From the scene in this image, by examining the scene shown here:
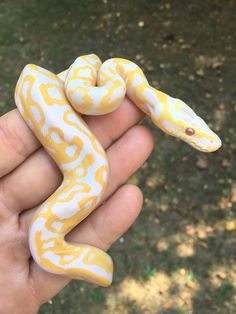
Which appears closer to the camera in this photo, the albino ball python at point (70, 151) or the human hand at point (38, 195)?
the albino ball python at point (70, 151)

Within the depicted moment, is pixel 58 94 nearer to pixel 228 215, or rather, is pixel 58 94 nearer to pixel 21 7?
pixel 228 215

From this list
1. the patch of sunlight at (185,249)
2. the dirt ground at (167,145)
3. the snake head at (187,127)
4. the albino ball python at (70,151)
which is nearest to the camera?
the albino ball python at (70,151)

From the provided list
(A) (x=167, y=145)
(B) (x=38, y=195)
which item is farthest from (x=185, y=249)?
(B) (x=38, y=195)

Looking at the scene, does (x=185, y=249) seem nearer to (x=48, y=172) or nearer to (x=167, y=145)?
(x=167, y=145)

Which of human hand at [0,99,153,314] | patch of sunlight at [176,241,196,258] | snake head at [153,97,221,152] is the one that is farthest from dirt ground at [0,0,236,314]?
snake head at [153,97,221,152]

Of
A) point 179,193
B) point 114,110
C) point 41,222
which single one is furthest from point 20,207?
point 179,193

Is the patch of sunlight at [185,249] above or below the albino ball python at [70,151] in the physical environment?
below

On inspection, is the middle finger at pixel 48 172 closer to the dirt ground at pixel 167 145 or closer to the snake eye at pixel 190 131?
the snake eye at pixel 190 131

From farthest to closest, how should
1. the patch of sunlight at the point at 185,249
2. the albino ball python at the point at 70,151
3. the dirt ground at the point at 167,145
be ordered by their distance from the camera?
the patch of sunlight at the point at 185,249
the dirt ground at the point at 167,145
the albino ball python at the point at 70,151

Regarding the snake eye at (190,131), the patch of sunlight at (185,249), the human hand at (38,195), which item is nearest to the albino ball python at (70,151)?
the snake eye at (190,131)
